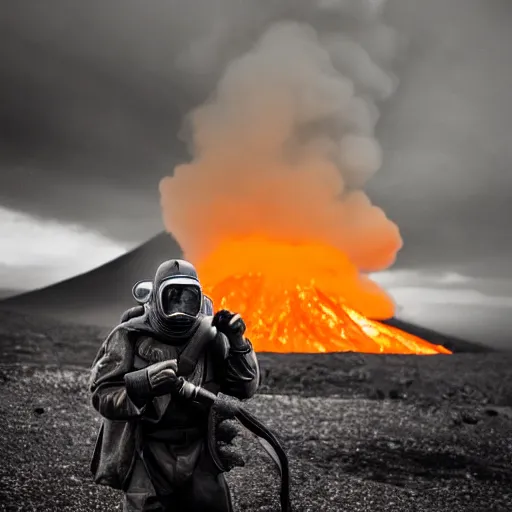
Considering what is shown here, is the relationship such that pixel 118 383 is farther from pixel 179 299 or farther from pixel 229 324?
pixel 229 324

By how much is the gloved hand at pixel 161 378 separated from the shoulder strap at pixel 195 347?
33 cm

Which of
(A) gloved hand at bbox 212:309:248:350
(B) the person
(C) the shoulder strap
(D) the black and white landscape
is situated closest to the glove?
(B) the person

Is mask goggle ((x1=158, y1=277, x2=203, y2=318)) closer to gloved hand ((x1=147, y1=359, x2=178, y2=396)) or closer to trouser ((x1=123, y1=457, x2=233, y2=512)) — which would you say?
gloved hand ((x1=147, y1=359, x2=178, y2=396))

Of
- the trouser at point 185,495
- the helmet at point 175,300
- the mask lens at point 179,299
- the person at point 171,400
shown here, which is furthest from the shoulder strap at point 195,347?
the trouser at point 185,495

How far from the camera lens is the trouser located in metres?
3.79

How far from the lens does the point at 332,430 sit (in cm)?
1194

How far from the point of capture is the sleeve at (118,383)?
3498mm

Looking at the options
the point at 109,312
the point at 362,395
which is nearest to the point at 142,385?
the point at 362,395

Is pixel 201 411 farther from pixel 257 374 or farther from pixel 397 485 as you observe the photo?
pixel 397 485

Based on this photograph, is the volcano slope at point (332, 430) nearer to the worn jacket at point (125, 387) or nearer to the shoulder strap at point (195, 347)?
the worn jacket at point (125, 387)

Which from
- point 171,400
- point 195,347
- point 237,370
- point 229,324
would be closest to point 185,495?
point 171,400

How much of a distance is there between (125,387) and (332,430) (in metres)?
9.21

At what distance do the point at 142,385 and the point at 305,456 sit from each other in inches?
298

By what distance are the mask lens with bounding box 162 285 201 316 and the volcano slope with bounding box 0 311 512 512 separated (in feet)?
16.6
